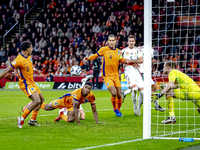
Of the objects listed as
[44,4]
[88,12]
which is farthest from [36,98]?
[44,4]

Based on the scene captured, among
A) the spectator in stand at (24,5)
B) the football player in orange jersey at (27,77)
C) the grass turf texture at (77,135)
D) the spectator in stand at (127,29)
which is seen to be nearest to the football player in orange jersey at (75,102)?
the grass turf texture at (77,135)

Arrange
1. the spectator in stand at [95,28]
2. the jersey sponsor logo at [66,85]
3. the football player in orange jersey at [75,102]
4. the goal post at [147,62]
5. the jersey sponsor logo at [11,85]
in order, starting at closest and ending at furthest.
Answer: the goal post at [147,62], the football player in orange jersey at [75,102], the jersey sponsor logo at [66,85], the jersey sponsor logo at [11,85], the spectator in stand at [95,28]

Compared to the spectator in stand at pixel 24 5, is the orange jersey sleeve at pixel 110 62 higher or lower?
lower

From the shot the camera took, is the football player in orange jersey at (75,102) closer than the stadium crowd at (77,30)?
Yes

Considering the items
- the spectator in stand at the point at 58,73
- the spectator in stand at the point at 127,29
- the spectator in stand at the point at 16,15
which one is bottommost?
the spectator in stand at the point at 58,73

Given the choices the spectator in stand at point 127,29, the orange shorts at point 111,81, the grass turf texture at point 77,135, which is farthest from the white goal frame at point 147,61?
the spectator in stand at point 127,29

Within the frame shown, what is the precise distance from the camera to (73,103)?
7.44 m

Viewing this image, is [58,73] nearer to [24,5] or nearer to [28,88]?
[24,5]

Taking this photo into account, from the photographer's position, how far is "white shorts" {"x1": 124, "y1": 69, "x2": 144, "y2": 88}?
9406 mm

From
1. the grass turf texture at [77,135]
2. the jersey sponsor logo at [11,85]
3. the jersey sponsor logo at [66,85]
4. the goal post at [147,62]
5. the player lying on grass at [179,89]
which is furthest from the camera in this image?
the jersey sponsor logo at [11,85]

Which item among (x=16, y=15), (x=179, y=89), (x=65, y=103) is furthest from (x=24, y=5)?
(x=179, y=89)

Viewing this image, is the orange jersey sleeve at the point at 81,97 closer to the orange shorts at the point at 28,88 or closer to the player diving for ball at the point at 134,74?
the orange shorts at the point at 28,88

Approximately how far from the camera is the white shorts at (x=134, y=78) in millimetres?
9406

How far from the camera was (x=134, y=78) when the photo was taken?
9461 mm
